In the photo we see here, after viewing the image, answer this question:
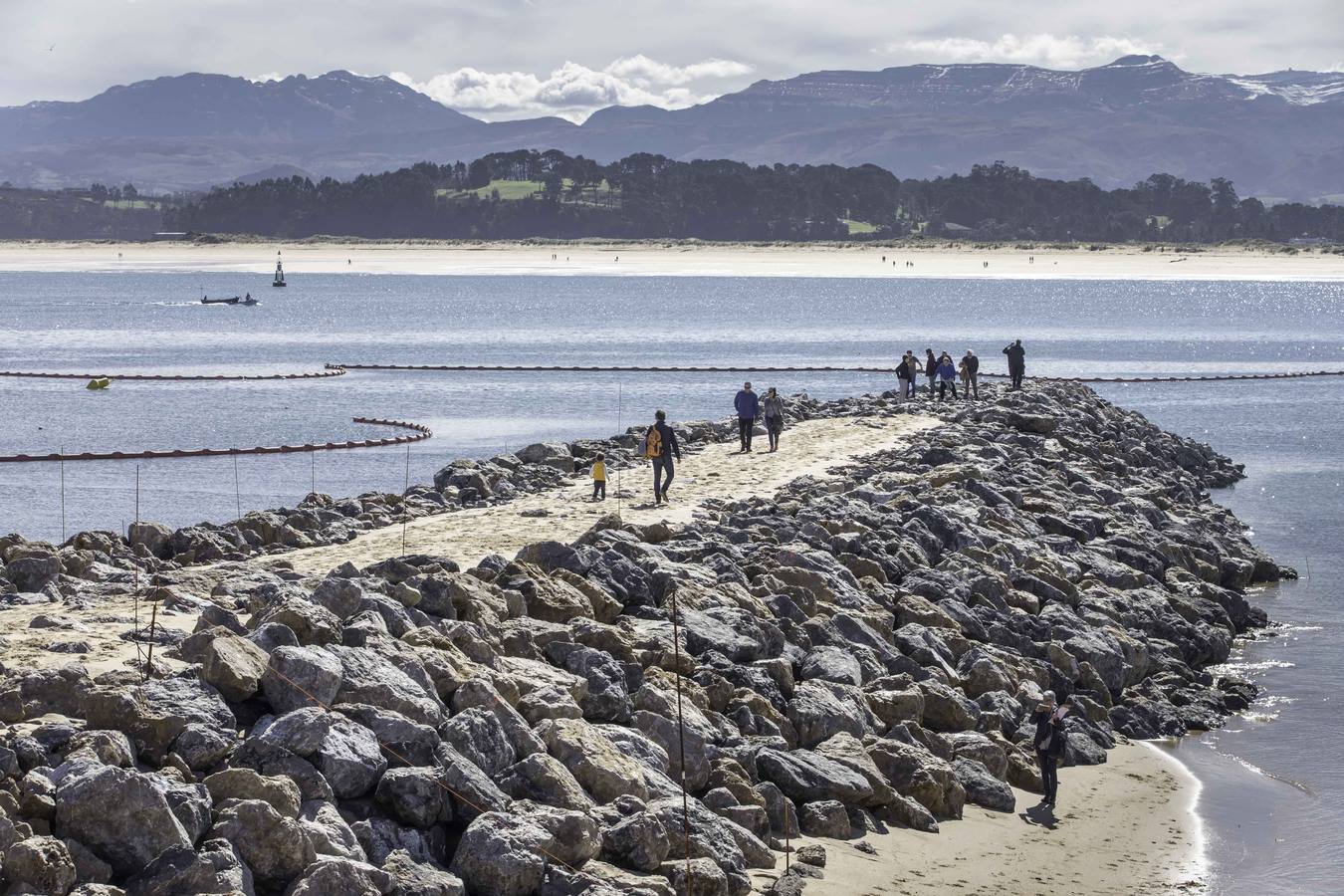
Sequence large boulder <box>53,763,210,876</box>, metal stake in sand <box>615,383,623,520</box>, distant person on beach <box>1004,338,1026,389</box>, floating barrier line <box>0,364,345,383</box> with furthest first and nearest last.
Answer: floating barrier line <box>0,364,345,383</box>
distant person on beach <box>1004,338,1026,389</box>
metal stake in sand <box>615,383,623,520</box>
large boulder <box>53,763,210,876</box>

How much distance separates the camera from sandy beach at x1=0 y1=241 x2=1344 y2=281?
497 ft

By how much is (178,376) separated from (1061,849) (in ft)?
148

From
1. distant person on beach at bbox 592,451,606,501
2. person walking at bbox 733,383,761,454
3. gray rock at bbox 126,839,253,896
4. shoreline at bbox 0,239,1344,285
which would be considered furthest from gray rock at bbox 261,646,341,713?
shoreline at bbox 0,239,1344,285

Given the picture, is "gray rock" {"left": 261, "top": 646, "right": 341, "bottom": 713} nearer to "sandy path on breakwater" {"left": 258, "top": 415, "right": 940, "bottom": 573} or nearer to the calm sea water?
"sandy path on breakwater" {"left": 258, "top": 415, "right": 940, "bottom": 573}

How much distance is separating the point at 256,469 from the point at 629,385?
2007cm

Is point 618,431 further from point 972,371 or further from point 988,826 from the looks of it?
point 988,826

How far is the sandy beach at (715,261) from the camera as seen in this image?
497 feet

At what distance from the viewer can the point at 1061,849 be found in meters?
12.3

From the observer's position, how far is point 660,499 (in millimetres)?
21641

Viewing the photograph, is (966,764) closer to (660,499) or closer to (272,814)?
(272,814)

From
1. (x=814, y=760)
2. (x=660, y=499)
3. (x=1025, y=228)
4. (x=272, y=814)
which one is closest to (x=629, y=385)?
(x=660, y=499)

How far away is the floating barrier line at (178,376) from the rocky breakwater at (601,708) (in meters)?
34.5

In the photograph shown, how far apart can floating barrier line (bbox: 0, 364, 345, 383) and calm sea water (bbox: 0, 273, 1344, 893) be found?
52.1 inches

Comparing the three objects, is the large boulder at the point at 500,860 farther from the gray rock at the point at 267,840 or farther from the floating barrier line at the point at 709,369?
the floating barrier line at the point at 709,369
